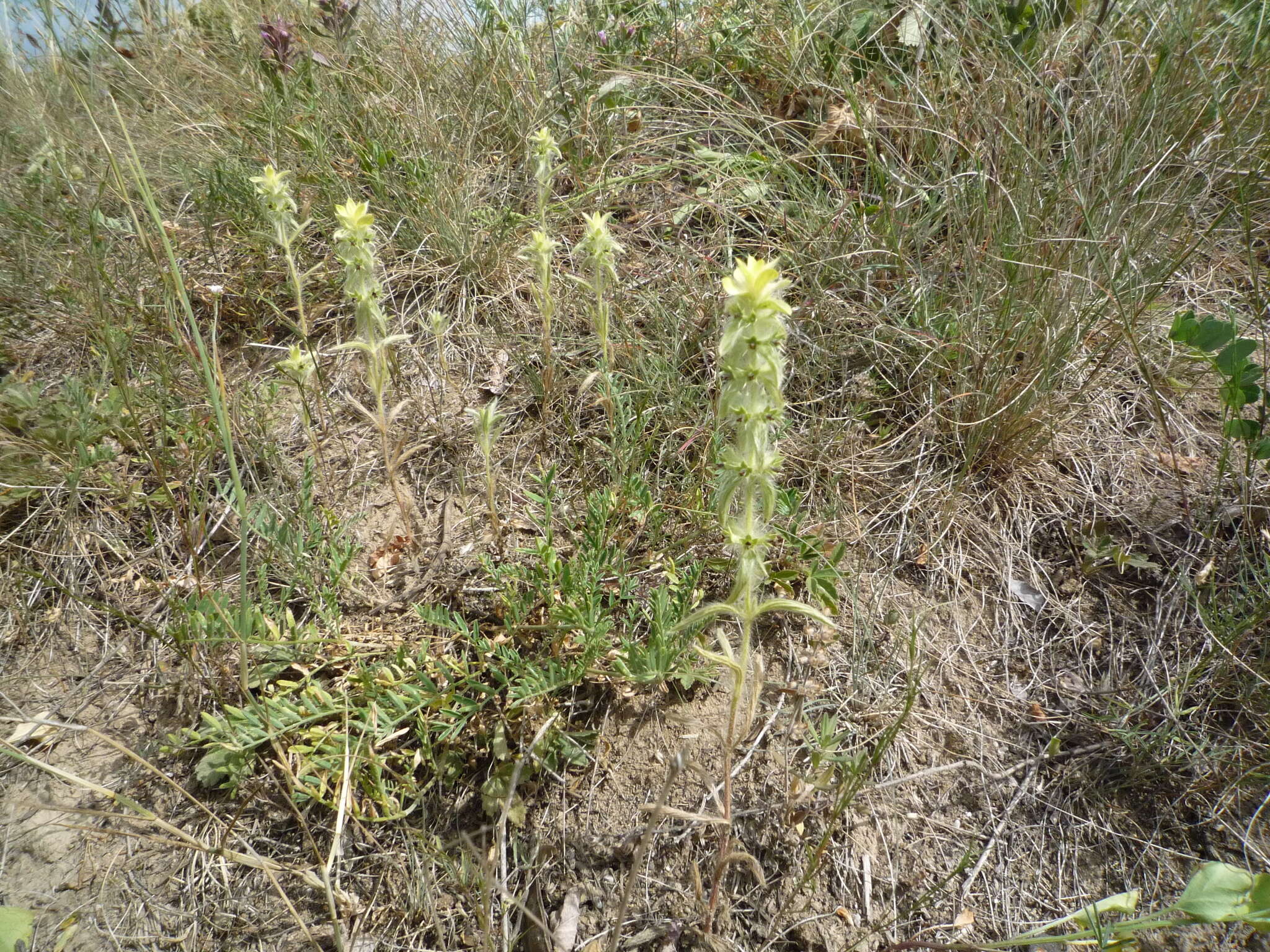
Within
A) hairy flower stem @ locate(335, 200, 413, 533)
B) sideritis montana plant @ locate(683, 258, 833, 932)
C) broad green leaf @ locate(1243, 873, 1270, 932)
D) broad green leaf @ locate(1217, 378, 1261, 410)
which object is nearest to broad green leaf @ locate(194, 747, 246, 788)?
hairy flower stem @ locate(335, 200, 413, 533)

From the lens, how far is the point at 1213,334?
2.08m

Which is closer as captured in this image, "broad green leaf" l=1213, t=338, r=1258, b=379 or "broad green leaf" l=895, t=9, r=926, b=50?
"broad green leaf" l=1213, t=338, r=1258, b=379

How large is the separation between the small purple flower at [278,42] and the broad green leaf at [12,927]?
339 cm

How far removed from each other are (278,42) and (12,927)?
3462 mm

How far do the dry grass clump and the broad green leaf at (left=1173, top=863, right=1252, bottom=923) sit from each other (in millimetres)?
259

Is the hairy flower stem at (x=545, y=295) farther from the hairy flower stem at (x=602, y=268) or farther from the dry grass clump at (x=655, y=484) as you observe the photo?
the hairy flower stem at (x=602, y=268)

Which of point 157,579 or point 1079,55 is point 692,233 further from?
point 157,579

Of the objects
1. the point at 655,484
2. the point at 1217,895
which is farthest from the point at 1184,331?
the point at 655,484

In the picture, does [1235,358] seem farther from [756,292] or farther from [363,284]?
[363,284]

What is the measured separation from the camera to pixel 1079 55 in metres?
2.97

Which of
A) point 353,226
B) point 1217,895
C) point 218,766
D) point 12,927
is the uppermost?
point 353,226

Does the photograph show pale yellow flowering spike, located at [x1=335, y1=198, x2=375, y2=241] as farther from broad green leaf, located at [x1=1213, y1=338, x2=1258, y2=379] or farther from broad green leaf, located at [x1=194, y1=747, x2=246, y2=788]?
broad green leaf, located at [x1=1213, y1=338, x2=1258, y2=379]

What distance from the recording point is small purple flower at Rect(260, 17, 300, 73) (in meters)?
3.27

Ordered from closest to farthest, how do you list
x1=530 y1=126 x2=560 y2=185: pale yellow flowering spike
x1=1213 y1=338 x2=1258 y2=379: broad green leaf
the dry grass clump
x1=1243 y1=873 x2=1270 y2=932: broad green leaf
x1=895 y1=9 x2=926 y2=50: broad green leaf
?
1. x1=1243 y1=873 x2=1270 y2=932: broad green leaf
2. the dry grass clump
3. x1=1213 y1=338 x2=1258 y2=379: broad green leaf
4. x1=530 y1=126 x2=560 y2=185: pale yellow flowering spike
5. x1=895 y1=9 x2=926 y2=50: broad green leaf
